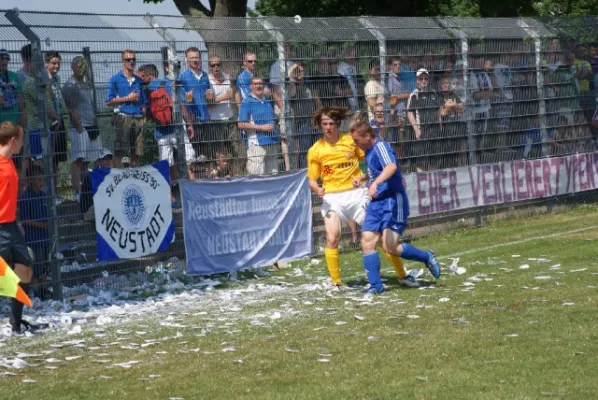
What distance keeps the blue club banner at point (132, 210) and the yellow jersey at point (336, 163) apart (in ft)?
6.37

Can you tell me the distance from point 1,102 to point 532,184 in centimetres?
1036

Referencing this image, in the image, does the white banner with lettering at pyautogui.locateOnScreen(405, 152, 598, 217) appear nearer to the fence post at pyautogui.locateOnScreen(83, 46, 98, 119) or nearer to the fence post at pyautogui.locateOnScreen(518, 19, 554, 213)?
the fence post at pyautogui.locateOnScreen(518, 19, 554, 213)

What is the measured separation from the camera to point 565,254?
14344mm

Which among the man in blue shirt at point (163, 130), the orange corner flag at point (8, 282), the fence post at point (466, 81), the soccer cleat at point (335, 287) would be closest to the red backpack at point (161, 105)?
the man in blue shirt at point (163, 130)

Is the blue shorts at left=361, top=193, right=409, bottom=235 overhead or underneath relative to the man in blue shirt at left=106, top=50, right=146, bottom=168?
underneath

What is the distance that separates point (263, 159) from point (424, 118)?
12.0 ft

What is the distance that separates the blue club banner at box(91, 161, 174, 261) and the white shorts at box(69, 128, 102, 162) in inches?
7.9

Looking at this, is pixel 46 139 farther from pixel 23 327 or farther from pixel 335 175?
pixel 335 175

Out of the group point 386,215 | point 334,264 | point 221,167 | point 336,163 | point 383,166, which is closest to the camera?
point 383,166

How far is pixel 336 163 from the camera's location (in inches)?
519

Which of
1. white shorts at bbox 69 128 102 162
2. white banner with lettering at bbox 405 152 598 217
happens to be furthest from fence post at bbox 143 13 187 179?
white banner with lettering at bbox 405 152 598 217

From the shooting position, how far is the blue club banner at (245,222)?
14.2 meters

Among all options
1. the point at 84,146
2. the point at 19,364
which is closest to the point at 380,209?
the point at 84,146

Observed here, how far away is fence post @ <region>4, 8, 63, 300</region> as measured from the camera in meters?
12.4
